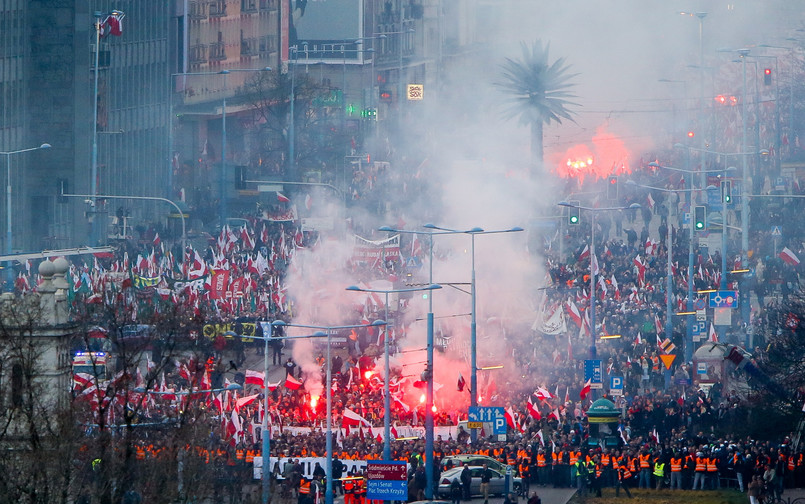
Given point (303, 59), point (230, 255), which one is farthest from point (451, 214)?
point (303, 59)

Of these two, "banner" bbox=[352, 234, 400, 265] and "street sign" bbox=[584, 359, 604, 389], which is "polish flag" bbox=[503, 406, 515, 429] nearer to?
"street sign" bbox=[584, 359, 604, 389]

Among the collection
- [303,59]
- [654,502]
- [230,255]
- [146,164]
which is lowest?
[654,502]

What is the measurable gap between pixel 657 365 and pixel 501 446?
1090 centimetres

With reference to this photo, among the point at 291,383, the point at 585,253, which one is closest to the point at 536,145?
the point at 585,253

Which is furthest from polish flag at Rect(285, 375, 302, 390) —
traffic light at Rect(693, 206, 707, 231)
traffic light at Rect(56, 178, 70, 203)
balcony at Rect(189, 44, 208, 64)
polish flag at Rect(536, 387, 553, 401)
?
balcony at Rect(189, 44, 208, 64)

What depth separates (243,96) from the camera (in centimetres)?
13325

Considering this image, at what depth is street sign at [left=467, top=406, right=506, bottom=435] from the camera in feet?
166

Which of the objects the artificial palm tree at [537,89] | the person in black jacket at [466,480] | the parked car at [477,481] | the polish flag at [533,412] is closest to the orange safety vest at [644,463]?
the parked car at [477,481]

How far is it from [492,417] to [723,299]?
16.7 m

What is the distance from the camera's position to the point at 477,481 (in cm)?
4866

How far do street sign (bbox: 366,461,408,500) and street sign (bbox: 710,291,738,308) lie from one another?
77.4 ft

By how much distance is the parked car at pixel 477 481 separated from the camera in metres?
48.3

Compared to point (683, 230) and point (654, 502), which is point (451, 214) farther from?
point (654, 502)

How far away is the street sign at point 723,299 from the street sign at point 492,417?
52.7 ft
